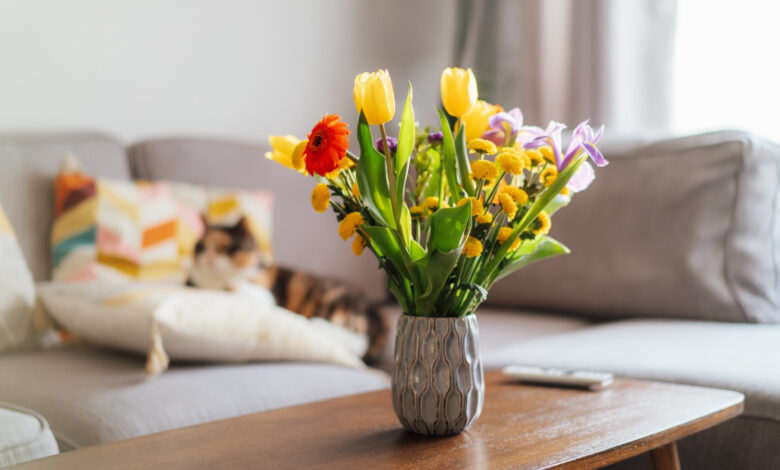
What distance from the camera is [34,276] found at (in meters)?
1.62

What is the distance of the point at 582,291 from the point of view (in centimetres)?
193

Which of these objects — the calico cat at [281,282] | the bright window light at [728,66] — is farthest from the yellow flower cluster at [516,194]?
the bright window light at [728,66]

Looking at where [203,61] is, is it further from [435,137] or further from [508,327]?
[435,137]

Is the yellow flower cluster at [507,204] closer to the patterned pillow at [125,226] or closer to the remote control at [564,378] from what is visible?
the remote control at [564,378]

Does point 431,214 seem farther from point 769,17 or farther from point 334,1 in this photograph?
point 334,1

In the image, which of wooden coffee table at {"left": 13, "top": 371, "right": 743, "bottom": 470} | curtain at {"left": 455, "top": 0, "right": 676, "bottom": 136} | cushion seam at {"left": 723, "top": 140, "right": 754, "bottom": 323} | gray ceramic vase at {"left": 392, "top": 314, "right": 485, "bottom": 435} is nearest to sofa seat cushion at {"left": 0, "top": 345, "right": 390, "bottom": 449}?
wooden coffee table at {"left": 13, "top": 371, "right": 743, "bottom": 470}

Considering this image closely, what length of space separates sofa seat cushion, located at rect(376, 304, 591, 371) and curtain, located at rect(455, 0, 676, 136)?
2.25 feet

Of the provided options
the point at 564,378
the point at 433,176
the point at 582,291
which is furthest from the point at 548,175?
the point at 582,291

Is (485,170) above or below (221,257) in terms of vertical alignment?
above

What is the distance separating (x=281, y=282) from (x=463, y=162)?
101 centimetres

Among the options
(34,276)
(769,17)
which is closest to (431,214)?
(34,276)

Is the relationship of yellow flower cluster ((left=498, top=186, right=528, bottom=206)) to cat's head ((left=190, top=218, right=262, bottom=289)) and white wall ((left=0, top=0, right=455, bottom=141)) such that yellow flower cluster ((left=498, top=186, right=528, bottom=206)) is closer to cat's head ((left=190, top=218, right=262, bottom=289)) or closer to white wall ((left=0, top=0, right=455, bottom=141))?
cat's head ((left=190, top=218, right=262, bottom=289))

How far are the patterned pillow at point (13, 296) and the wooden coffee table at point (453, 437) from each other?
669 mm

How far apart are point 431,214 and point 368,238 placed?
0.08m
